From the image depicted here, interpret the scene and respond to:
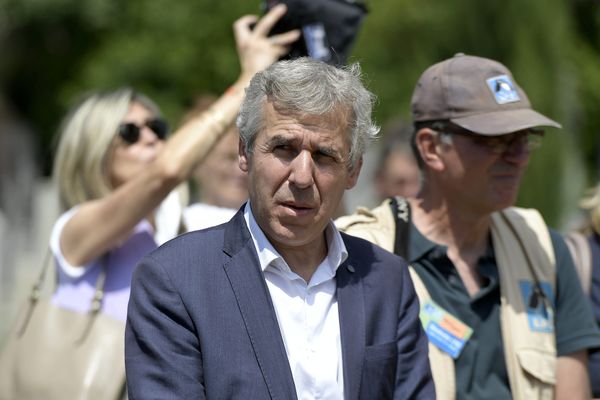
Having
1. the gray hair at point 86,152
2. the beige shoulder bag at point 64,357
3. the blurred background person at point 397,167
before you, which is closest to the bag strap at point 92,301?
the beige shoulder bag at point 64,357

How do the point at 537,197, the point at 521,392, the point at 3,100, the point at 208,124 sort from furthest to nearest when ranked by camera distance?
1. the point at 3,100
2. the point at 537,197
3. the point at 208,124
4. the point at 521,392

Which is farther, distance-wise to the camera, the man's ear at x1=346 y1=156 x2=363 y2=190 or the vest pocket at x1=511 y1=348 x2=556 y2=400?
the vest pocket at x1=511 y1=348 x2=556 y2=400

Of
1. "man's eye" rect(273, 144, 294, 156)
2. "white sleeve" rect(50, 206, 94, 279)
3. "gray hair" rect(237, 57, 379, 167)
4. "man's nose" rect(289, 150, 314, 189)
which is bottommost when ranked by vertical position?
"white sleeve" rect(50, 206, 94, 279)

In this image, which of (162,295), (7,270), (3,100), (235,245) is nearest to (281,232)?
(235,245)

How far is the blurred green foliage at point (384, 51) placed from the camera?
12484 mm

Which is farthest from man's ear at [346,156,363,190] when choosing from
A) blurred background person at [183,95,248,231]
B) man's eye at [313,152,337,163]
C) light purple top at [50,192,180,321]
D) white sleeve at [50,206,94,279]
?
blurred background person at [183,95,248,231]

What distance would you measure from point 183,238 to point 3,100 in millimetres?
20883

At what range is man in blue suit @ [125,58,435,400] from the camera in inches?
109

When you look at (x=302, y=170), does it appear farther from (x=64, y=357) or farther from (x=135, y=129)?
(x=135, y=129)

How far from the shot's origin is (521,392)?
364cm

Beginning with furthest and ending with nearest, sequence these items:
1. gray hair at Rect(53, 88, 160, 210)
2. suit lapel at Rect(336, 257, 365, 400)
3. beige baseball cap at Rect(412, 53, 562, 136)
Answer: gray hair at Rect(53, 88, 160, 210) → beige baseball cap at Rect(412, 53, 562, 136) → suit lapel at Rect(336, 257, 365, 400)

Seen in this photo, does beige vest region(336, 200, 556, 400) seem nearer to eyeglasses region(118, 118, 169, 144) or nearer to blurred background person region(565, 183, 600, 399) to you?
blurred background person region(565, 183, 600, 399)

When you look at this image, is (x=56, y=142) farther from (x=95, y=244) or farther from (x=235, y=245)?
(x=235, y=245)

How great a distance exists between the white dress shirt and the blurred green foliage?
584 cm
